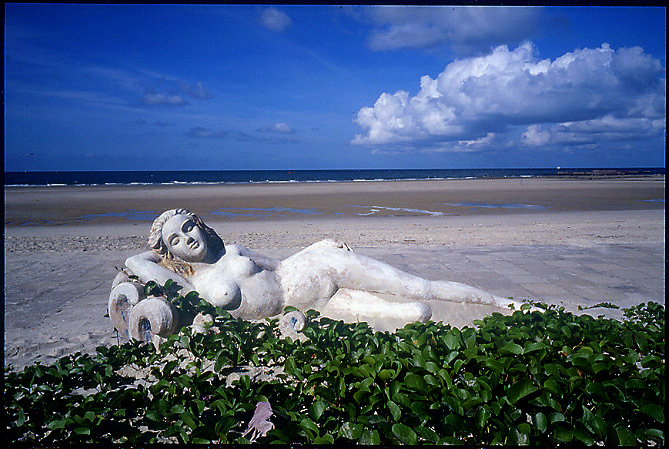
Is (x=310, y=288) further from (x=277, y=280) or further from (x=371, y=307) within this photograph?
(x=371, y=307)

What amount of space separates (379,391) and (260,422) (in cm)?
62

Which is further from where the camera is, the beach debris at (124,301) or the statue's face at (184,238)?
the statue's face at (184,238)

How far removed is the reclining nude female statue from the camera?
366 cm

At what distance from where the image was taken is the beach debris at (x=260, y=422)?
7.49ft

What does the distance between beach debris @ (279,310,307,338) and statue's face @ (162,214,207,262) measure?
899mm

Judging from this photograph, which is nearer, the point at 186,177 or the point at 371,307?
the point at 371,307

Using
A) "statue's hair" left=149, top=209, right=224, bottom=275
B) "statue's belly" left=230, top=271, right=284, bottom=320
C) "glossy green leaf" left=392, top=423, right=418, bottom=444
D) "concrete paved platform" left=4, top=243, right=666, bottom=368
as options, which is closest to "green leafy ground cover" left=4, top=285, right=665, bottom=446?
"glossy green leaf" left=392, top=423, right=418, bottom=444

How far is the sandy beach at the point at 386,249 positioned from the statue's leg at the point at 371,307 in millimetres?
279

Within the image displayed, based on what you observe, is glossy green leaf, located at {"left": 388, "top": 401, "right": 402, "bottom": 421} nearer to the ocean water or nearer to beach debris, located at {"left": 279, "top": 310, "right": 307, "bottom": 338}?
beach debris, located at {"left": 279, "top": 310, "right": 307, "bottom": 338}

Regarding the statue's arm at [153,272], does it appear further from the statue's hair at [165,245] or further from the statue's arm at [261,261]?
the statue's arm at [261,261]

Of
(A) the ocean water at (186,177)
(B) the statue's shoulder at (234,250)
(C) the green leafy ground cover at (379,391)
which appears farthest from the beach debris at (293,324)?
(A) the ocean water at (186,177)

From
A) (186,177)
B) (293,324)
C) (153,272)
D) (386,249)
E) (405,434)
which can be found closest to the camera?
(405,434)

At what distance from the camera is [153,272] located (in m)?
3.64

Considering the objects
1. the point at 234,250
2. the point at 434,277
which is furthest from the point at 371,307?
the point at 434,277
